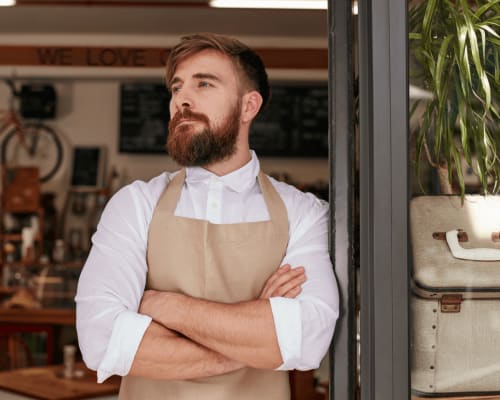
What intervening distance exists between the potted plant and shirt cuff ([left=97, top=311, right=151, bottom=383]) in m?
0.80

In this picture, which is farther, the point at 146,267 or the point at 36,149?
the point at 36,149

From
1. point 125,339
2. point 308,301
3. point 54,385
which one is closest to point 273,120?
point 54,385

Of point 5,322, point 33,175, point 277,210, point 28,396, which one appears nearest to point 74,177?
point 33,175

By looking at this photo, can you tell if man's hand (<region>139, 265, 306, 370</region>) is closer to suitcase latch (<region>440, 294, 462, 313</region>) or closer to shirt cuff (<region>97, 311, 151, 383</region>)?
shirt cuff (<region>97, 311, 151, 383</region>)

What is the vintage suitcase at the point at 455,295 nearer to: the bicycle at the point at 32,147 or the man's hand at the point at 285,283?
the man's hand at the point at 285,283

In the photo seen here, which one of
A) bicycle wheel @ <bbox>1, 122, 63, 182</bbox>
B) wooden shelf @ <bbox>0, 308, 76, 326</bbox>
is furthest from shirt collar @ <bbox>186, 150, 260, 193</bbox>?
bicycle wheel @ <bbox>1, 122, 63, 182</bbox>

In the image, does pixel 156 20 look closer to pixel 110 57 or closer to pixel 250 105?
pixel 110 57

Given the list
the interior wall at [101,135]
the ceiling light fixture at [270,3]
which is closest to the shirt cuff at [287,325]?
the ceiling light fixture at [270,3]

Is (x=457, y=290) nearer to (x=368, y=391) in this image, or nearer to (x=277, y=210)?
(x=368, y=391)

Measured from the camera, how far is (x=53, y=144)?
7.66 metres

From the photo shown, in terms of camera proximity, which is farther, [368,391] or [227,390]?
[227,390]

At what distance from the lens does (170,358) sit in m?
1.80

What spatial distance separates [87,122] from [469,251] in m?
6.29

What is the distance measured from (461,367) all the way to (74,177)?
20.4 feet
